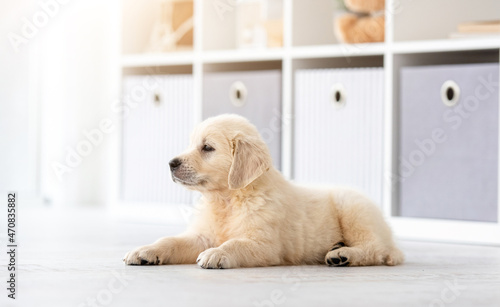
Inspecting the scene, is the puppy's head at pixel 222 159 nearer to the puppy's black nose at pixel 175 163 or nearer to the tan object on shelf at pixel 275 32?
the puppy's black nose at pixel 175 163

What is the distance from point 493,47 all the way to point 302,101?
0.80 metres

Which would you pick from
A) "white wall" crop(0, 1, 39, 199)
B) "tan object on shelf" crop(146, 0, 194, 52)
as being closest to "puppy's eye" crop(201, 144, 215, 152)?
"tan object on shelf" crop(146, 0, 194, 52)

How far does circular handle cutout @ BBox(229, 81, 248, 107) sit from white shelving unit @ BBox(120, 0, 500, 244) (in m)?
0.14

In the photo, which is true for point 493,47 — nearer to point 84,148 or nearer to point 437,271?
point 437,271

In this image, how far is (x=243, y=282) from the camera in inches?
70.8

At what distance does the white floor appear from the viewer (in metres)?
1.60

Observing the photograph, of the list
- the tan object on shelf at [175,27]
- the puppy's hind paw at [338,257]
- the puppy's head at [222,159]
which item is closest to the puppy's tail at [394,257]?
Result: the puppy's hind paw at [338,257]

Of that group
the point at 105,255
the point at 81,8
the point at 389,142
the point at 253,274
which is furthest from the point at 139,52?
the point at 253,274

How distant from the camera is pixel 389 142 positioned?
10.0 feet

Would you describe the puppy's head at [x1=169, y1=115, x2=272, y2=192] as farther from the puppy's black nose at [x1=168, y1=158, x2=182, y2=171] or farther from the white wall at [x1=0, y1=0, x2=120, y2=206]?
the white wall at [x1=0, y1=0, x2=120, y2=206]

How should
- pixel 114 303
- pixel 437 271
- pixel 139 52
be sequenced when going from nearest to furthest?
1. pixel 114 303
2. pixel 437 271
3. pixel 139 52

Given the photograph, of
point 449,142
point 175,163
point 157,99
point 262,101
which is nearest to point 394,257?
point 175,163

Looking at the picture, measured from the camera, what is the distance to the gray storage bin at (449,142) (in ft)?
9.34

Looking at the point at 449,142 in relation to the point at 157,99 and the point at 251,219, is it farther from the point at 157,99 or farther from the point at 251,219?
the point at 157,99
